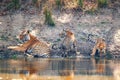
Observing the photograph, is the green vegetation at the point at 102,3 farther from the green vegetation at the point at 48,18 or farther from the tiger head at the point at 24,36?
the tiger head at the point at 24,36

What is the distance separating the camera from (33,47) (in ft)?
62.0

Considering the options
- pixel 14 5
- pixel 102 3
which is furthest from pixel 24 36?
pixel 102 3

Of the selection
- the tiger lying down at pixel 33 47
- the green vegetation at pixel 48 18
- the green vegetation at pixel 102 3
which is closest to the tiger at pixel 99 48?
the tiger lying down at pixel 33 47

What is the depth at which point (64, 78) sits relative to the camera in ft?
40.8

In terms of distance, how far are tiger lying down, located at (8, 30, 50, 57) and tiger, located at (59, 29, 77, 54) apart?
666mm

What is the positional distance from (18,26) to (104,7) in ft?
12.5

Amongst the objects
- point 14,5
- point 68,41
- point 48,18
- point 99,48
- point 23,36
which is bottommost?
point 99,48

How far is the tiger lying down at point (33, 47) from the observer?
1881 centimetres

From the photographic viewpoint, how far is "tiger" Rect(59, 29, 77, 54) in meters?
19.2

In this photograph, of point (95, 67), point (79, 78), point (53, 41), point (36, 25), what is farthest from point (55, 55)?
point (79, 78)

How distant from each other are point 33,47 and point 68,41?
139 cm

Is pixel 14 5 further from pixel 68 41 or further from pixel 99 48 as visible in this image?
pixel 99 48

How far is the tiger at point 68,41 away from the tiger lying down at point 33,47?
666 millimetres

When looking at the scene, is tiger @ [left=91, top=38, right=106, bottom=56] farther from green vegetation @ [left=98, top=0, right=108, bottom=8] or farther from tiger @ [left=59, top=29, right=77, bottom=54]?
green vegetation @ [left=98, top=0, right=108, bottom=8]
